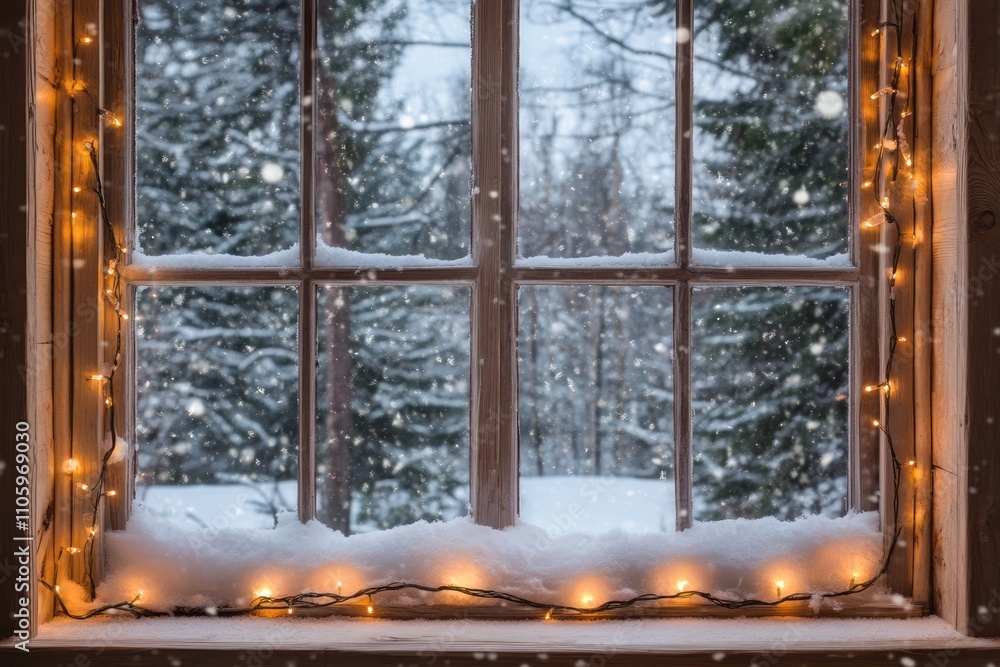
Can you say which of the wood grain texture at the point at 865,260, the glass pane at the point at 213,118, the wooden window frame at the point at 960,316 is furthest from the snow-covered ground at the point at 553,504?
the glass pane at the point at 213,118

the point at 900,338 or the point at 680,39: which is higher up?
the point at 680,39

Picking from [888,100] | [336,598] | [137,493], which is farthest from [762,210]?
[137,493]

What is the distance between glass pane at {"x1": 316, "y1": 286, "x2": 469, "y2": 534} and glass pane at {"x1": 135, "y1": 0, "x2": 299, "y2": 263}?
0.87 feet

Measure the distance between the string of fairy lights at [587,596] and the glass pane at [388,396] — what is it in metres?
0.17

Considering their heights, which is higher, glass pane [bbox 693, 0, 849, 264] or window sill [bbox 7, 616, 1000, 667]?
glass pane [bbox 693, 0, 849, 264]

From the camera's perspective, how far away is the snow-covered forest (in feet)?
4.41

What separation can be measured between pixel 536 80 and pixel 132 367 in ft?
3.28

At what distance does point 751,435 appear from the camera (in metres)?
1.35

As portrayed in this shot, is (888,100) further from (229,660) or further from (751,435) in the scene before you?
(229,660)

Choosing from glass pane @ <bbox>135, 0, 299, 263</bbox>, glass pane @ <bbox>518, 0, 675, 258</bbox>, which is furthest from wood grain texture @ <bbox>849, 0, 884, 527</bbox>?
glass pane @ <bbox>135, 0, 299, 263</bbox>

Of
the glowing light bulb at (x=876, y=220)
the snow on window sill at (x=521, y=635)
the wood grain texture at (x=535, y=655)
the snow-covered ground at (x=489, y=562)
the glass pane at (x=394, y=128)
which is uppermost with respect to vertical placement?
the glass pane at (x=394, y=128)

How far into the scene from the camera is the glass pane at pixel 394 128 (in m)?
1.34

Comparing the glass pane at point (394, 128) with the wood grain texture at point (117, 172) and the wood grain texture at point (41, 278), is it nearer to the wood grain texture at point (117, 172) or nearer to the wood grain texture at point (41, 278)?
the wood grain texture at point (117, 172)

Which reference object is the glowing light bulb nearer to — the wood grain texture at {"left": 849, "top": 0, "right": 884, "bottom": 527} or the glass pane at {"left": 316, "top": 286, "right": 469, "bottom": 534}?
the wood grain texture at {"left": 849, "top": 0, "right": 884, "bottom": 527}
